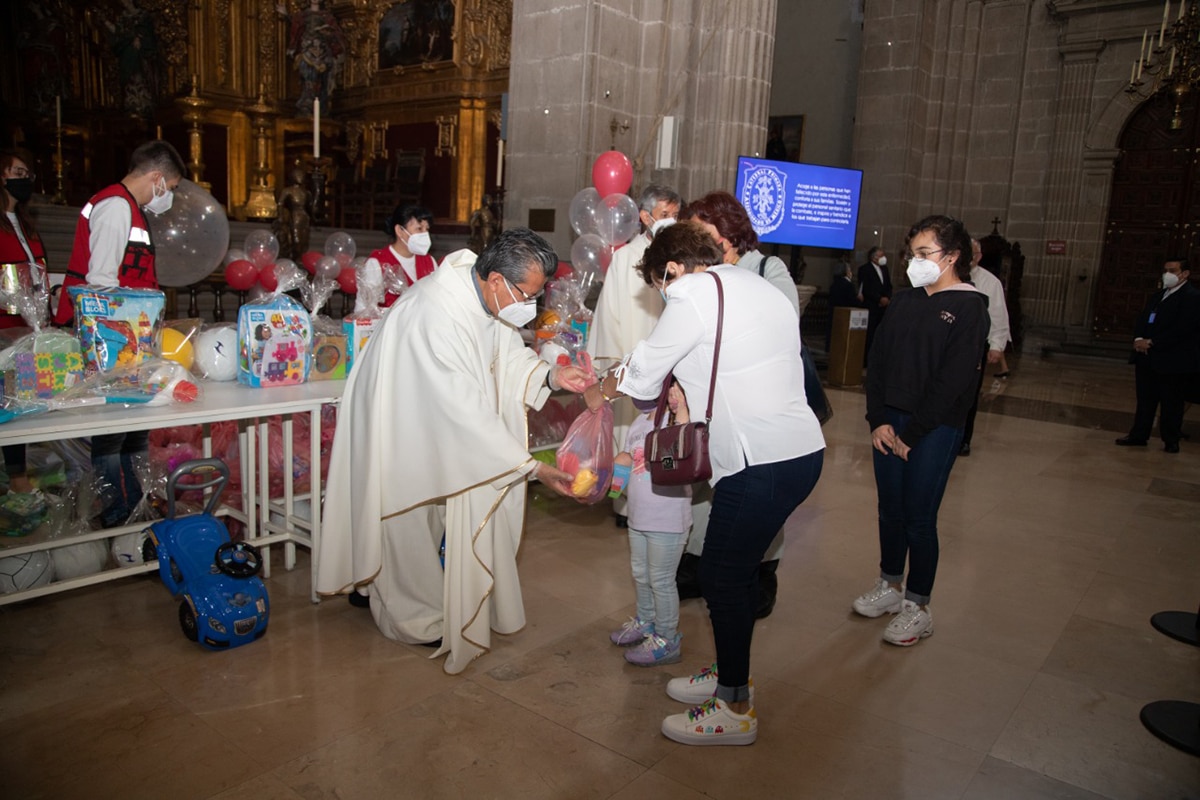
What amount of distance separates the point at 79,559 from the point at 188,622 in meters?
0.83

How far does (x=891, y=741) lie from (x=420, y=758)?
1.59m

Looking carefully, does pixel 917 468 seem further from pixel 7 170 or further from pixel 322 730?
pixel 7 170

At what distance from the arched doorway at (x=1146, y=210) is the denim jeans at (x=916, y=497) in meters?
13.8

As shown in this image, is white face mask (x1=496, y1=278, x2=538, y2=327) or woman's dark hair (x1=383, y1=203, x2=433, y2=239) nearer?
white face mask (x1=496, y1=278, x2=538, y2=327)

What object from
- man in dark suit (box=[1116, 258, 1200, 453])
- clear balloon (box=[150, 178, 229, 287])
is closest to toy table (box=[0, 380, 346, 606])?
clear balloon (box=[150, 178, 229, 287])

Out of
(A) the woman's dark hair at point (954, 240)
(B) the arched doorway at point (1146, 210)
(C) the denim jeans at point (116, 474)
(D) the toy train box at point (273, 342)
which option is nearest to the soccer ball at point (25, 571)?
(C) the denim jeans at point (116, 474)

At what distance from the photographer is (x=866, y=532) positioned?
5.08 meters

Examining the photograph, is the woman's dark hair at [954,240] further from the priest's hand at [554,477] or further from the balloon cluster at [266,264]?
the balloon cluster at [266,264]

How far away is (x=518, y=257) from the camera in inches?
119

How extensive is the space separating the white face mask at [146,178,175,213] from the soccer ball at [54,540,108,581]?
5.24 ft

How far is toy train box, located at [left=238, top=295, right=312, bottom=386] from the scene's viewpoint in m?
3.69

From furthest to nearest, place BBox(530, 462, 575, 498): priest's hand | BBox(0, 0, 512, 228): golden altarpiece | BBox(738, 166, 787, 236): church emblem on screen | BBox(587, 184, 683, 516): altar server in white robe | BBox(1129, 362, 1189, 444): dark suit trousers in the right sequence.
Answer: BBox(0, 0, 512, 228): golden altarpiece
BBox(738, 166, 787, 236): church emblem on screen
BBox(1129, 362, 1189, 444): dark suit trousers
BBox(587, 184, 683, 516): altar server in white robe
BBox(530, 462, 575, 498): priest's hand

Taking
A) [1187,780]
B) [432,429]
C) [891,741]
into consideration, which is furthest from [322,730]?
[1187,780]

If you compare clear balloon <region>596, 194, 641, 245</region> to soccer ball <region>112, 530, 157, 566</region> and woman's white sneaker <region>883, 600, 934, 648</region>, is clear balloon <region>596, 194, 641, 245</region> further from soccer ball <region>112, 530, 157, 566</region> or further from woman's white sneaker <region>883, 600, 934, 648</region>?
soccer ball <region>112, 530, 157, 566</region>
